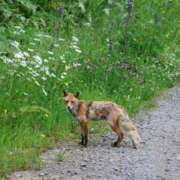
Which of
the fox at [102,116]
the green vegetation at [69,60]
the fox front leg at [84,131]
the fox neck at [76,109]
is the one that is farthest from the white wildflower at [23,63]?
the fox front leg at [84,131]

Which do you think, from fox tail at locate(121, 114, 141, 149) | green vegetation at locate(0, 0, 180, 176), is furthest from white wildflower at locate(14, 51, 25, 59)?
fox tail at locate(121, 114, 141, 149)

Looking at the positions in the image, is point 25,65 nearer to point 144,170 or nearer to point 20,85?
point 20,85

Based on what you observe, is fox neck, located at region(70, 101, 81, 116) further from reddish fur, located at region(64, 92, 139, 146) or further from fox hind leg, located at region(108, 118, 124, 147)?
fox hind leg, located at region(108, 118, 124, 147)

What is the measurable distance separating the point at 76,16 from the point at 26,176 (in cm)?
751

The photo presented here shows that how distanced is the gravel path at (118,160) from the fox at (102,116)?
17cm

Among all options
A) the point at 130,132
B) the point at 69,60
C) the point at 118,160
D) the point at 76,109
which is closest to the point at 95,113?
the point at 76,109

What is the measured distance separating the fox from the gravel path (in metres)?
0.17

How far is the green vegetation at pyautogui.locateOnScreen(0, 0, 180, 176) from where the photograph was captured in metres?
9.44

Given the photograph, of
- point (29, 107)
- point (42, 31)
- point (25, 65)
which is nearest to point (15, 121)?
point (29, 107)

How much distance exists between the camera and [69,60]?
11.9 m

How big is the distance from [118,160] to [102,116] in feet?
3.25

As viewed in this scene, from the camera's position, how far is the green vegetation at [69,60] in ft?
31.0

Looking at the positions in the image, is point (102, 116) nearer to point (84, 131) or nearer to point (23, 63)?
point (84, 131)

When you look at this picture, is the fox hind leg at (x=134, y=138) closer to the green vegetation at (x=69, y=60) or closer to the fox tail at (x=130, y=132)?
the fox tail at (x=130, y=132)
